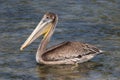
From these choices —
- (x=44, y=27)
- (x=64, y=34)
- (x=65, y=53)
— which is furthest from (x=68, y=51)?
(x=64, y=34)

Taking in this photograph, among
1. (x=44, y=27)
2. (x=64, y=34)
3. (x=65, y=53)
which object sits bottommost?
(x=64, y=34)

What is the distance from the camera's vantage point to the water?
1243cm

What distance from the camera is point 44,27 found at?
1334cm

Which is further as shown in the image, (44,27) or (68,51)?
(44,27)

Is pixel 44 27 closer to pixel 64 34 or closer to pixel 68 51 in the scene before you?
pixel 68 51

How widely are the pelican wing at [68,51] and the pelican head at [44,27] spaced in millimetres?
480

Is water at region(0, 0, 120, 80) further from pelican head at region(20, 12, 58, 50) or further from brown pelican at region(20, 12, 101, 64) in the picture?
pelican head at region(20, 12, 58, 50)

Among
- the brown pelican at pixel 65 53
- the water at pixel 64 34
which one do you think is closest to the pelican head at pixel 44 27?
the brown pelican at pixel 65 53

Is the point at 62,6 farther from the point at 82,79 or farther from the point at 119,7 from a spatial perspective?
the point at 82,79

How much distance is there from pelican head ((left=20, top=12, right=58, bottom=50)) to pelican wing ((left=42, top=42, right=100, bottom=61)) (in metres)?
0.48

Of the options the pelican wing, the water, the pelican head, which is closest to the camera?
the water

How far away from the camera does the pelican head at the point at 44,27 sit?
13195mm

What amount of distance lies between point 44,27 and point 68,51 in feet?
2.62

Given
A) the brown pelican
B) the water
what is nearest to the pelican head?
the brown pelican
